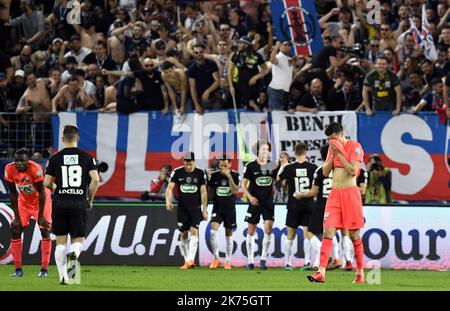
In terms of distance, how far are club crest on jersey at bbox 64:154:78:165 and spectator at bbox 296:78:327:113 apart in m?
8.94

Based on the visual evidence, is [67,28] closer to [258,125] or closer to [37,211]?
[258,125]

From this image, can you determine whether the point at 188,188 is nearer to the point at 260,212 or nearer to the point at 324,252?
the point at 260,212

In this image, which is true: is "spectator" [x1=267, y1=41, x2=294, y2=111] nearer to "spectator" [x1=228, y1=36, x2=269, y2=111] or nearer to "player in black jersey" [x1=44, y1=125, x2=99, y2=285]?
"spectator" [x1=228, y1=36, x2=269, y2=111]

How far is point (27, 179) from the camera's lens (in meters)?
19.3

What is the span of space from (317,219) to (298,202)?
0.67m

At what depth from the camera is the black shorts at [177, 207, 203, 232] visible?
22.5 metres

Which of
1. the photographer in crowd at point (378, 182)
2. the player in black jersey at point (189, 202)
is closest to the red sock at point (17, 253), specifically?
the player in black jersey at point (189, 202)

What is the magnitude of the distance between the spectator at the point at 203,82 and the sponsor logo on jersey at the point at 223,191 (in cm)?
300

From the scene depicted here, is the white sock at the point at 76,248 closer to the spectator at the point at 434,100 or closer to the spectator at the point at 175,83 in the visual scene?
the spectator at the point at 175,83

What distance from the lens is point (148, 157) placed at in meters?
26.1

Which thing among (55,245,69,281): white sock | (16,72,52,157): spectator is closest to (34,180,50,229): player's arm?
(55,245,69,281): white sock

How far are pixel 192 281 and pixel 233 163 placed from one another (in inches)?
276

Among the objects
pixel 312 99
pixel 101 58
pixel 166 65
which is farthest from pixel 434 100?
pixel 101 58
